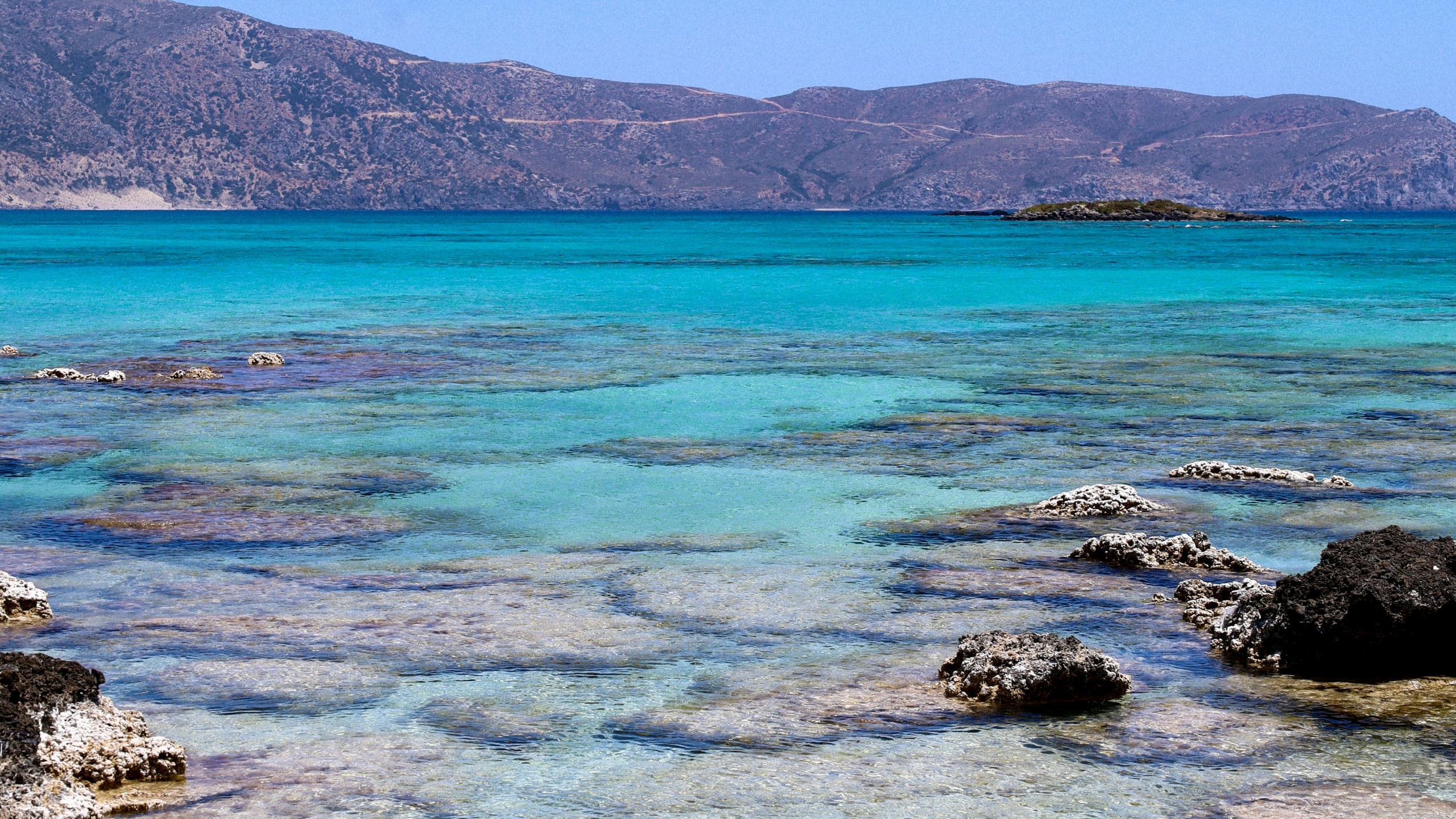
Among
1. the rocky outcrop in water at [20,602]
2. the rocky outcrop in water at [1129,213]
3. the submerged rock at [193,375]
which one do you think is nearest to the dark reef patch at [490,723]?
the rocky outcrop in water at [20,602]

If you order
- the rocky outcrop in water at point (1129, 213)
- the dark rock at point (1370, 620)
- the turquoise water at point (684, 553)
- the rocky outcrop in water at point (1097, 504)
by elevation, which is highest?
the rocky outcrop in water at point (1129, 213)

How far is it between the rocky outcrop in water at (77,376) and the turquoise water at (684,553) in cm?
38

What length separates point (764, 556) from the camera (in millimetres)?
10258

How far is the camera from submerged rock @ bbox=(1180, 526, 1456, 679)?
7.23 metres

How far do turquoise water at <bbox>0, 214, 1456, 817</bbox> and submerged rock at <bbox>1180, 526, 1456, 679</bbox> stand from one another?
0.23m

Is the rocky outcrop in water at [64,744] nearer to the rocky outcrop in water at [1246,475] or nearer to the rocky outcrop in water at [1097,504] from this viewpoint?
the rocky outcrop in water at [1097,504]

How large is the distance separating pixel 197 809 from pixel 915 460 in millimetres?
9277

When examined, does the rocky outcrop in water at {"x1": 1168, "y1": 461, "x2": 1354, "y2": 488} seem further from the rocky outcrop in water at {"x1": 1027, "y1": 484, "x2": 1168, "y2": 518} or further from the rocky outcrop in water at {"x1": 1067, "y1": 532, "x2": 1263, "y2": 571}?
the rocky outcrop in water at {"x1": 1067, "y1": 532, "x2": 1263, "y2": 571}

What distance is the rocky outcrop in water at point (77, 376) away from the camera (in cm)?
2002

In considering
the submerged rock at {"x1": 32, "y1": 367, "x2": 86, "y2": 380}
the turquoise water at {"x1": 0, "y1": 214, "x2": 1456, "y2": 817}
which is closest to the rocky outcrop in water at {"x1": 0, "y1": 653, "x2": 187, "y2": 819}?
the turquoise water at {"x1": 0, "y1": 214, "x2": 1456, "y2": 817}

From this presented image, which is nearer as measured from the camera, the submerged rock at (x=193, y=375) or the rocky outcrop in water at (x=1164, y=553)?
the rocky outcrop in water at (x=1164, y=553)

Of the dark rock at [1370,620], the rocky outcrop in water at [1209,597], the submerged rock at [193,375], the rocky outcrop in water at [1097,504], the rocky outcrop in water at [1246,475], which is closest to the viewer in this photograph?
the dark rock at [1370,620]

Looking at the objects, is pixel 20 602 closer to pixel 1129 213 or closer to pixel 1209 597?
→ pixel 1209 597

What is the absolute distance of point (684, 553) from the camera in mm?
10328
